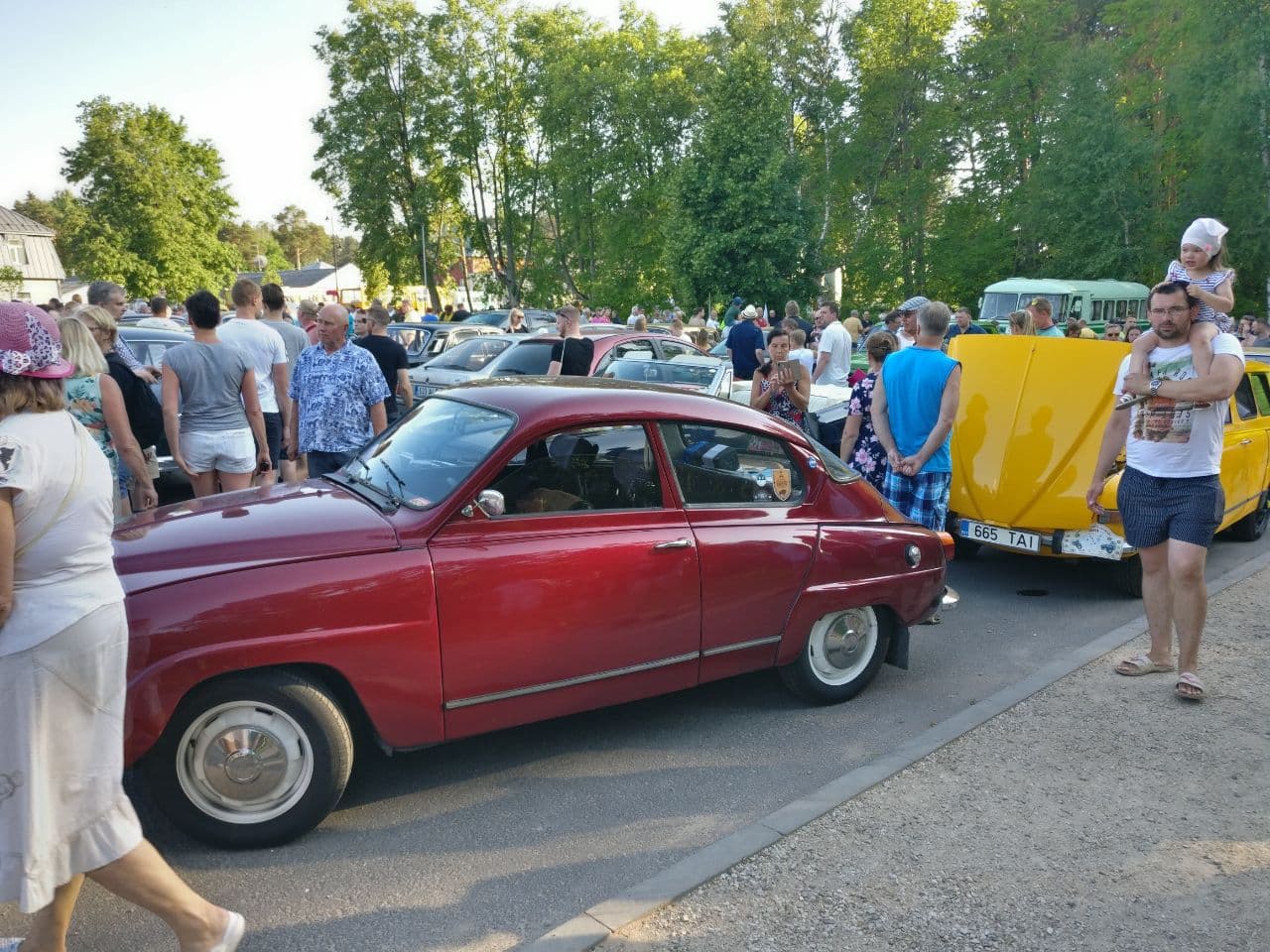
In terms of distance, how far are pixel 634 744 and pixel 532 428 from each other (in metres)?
1.55

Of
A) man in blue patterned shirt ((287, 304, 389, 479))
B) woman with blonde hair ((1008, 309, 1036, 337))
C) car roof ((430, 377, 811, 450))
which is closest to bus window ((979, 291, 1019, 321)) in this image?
woman with blonde hair ((1008, 309, 1036, 337))

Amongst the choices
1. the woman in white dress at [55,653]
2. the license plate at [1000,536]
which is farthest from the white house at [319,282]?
the woman in white dress at [55,653]

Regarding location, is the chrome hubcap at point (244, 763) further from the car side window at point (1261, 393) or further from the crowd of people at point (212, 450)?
the car side window at point (1261, 393)

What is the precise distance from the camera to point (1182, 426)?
481 centimetres

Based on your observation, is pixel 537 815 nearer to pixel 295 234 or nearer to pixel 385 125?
pixel 385 125

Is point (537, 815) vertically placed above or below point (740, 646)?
below

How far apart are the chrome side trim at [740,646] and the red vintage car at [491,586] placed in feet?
0.05

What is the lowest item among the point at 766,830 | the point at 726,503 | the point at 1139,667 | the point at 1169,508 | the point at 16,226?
the point at 1139,667

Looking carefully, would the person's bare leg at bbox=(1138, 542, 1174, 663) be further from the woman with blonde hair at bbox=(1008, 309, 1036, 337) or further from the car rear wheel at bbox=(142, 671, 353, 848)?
the woman with blonde hair at bbox=(1008, 309, 1036, 337)

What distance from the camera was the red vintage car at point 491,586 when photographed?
10.9ft

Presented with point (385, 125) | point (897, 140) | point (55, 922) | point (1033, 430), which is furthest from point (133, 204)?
point (55, 922)

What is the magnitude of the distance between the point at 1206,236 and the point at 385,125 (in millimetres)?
45611

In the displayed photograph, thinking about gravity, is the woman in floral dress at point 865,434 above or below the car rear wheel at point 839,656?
above

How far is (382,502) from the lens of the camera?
3.95 metres
